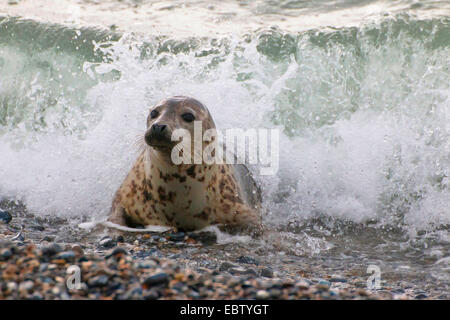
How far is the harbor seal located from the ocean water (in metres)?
0.57

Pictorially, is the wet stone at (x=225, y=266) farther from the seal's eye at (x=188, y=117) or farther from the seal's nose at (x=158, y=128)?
the seal's eye at (x=188, y=117)

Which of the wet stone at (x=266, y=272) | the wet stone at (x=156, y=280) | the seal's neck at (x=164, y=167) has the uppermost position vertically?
the seal's neck at (x=164, y=167)

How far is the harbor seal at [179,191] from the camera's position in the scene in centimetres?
548

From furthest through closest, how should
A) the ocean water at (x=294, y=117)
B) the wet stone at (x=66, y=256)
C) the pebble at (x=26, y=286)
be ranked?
1. the ocean water at (x=294, y=117)
2. the wet stone at (x=66, y=256)
3. the pebble at (x=26, y=286)

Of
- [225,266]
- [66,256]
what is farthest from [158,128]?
[66,256]

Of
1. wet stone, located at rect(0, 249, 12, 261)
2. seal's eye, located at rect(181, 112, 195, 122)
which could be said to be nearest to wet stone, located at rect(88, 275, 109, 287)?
wet stone, located at rect(0, 249, 12, 261)

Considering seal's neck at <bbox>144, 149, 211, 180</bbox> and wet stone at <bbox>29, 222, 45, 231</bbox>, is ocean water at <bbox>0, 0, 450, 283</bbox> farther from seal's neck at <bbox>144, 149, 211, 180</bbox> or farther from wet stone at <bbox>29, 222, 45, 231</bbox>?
seal's neck at <bbox>144, 149, 211, 180</bbox>

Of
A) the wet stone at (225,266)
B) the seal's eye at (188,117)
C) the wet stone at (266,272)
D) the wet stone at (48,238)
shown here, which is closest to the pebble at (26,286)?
the wet stone at (225,266)

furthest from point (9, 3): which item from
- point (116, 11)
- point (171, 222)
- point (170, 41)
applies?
point (171, 222)

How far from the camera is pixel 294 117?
29.2ft

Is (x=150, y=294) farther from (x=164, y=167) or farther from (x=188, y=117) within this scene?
(x=188, y=117)

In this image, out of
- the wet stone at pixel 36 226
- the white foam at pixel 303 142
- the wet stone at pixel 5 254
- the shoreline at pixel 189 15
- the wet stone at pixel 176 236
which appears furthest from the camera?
the shoreline at pixel 189 15

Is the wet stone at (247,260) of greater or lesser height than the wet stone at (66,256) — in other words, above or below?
below

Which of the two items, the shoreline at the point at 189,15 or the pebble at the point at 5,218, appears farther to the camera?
the shoreline at the point at 189,15
